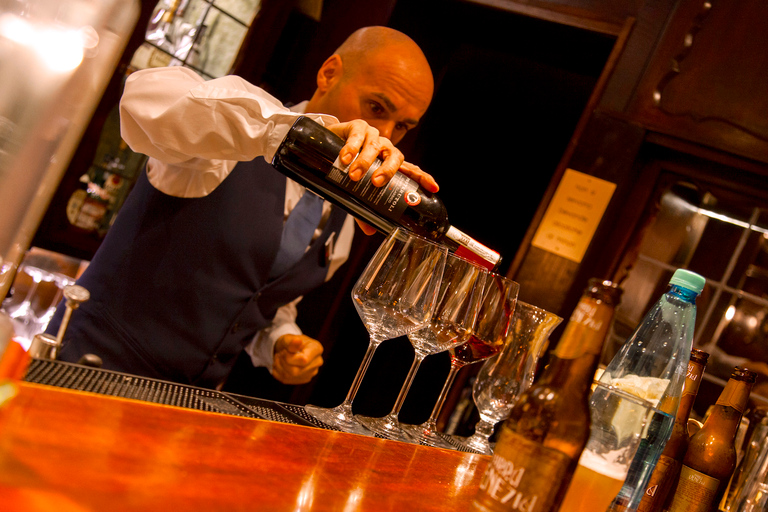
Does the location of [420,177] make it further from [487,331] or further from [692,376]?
[692,376]

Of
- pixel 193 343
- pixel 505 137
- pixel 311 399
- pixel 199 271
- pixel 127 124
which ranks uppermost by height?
pixel 505 137

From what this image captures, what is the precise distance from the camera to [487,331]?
875mm

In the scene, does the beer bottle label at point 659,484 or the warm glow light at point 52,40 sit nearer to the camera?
the warm glow light at point 52,40

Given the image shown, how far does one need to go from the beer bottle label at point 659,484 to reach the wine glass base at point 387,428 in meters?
0.30

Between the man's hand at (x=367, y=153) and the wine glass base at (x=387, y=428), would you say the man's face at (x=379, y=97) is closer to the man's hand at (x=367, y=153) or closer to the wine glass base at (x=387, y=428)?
the man's hand at (x=367, y=153)

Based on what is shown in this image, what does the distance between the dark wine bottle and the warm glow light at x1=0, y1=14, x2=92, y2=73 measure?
67 centimetres

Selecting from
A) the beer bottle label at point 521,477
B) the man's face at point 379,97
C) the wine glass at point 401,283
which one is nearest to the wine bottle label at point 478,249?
the wine glass at point 401,283

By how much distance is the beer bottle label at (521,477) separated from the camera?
458 millimetres

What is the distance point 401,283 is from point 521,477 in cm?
31

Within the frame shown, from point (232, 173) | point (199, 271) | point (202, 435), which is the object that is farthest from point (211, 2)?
point (202, 435)

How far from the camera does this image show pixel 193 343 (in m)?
1.65

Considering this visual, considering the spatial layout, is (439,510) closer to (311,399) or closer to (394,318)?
(394,318)

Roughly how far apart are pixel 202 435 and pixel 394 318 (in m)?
0.32

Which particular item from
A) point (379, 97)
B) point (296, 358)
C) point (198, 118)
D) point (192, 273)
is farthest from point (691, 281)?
point (379, 97)
